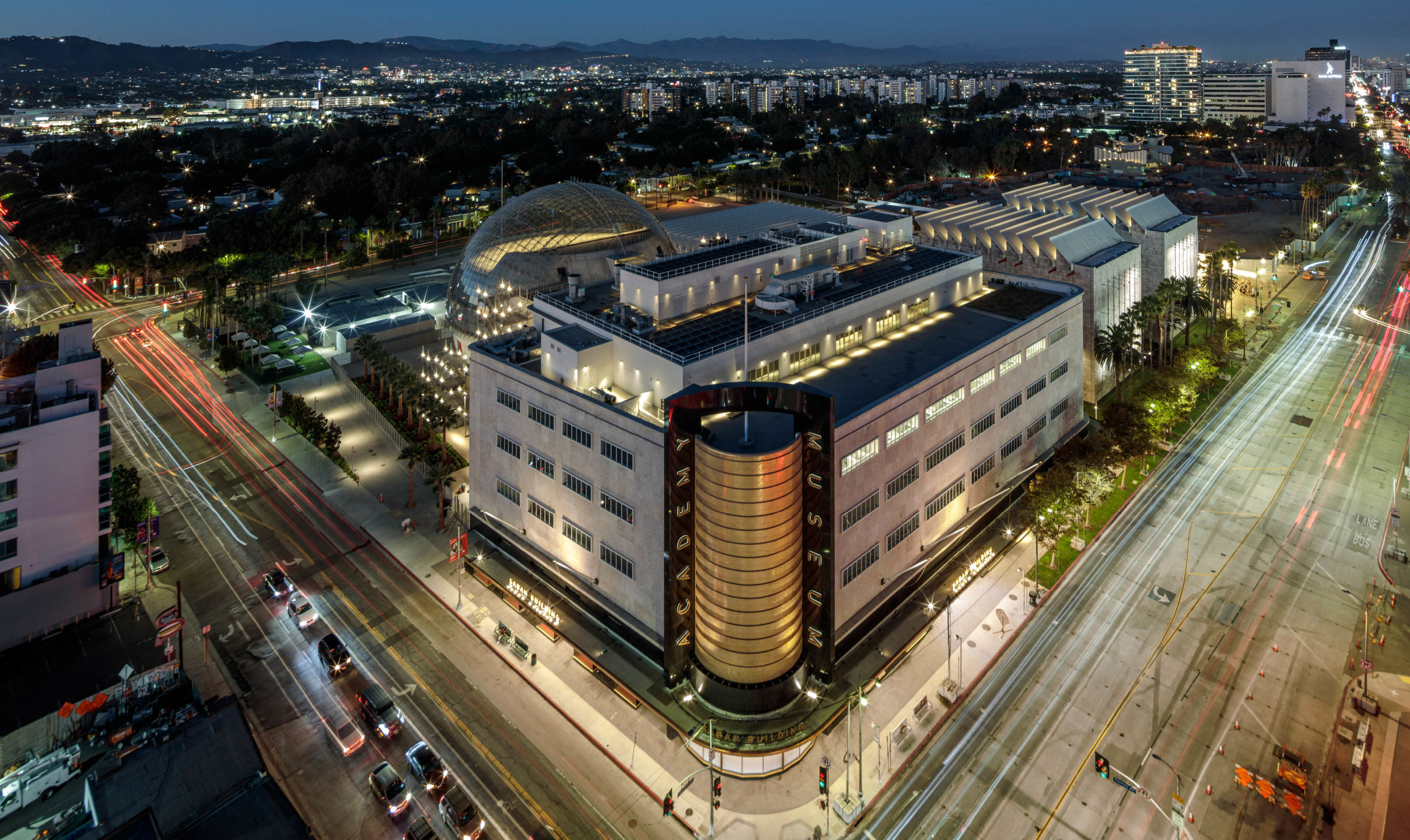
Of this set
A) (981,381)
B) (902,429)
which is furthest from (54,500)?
(981,381)

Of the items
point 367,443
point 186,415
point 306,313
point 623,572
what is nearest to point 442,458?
point 367,443

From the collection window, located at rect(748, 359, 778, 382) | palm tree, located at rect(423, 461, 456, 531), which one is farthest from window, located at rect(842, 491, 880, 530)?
palm tree, located at rect(423, 461, 456, 531)

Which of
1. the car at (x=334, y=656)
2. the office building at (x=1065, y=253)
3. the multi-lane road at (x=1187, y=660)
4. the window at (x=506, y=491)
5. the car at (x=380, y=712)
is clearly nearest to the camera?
the multi-lane road at (x=1187, y=660)

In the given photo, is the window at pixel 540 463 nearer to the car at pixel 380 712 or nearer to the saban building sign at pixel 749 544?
the saban building sign at pixel 749 544

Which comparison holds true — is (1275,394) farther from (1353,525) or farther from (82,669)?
(82,669)

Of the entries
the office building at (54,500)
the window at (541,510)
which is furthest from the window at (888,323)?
the office building at (54,500)

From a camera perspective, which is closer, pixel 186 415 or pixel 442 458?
pixel 442 458

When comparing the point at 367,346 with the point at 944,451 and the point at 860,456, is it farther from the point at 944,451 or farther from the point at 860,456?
the point at 944,451
